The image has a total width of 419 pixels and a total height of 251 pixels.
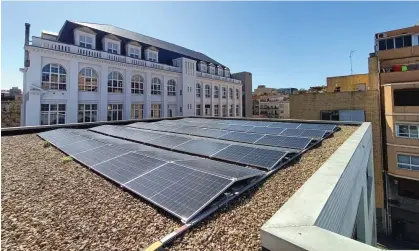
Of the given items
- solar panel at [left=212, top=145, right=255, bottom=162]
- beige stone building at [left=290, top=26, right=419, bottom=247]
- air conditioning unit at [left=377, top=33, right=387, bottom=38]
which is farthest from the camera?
air conditioning unit at [left=377, top=33, right=387, bottom=38]

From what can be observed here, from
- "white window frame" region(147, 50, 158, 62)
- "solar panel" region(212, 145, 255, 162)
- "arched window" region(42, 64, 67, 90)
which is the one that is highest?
"white window frame" region(147, 50, 158, 62)

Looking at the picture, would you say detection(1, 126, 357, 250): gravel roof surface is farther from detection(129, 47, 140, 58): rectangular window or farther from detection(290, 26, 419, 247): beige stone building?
detection(129, 47, 140, 58): rectangular window

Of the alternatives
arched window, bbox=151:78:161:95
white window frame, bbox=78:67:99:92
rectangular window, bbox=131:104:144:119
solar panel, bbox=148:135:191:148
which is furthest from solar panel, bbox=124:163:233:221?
arched window, bbox=151:78:161:95

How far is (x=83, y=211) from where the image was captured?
14.0 ft

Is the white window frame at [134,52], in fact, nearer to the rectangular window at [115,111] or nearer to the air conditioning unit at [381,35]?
the rectangular window at [115,111]

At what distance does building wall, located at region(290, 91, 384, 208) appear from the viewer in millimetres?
26703

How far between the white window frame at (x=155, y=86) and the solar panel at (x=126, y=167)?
93.7 ft

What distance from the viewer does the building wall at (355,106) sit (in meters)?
26.7

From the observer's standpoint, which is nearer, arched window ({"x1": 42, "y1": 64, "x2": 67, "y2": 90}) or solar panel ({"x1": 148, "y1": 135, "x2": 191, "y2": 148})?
solar panel ({"x1": 148, "y1": 135, "x2": 191, "y2": 148})

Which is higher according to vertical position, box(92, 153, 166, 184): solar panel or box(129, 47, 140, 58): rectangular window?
box(129, 47, 140, 58): rectangular window

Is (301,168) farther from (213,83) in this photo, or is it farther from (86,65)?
(213,83)

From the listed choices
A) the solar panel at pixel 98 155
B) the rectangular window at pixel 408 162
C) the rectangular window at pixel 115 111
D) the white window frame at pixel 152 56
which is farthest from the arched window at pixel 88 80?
the rectangular window at pixel 408 162

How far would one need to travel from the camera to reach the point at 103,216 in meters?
4.06

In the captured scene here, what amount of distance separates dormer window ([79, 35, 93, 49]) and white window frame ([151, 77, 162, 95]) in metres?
9.78
